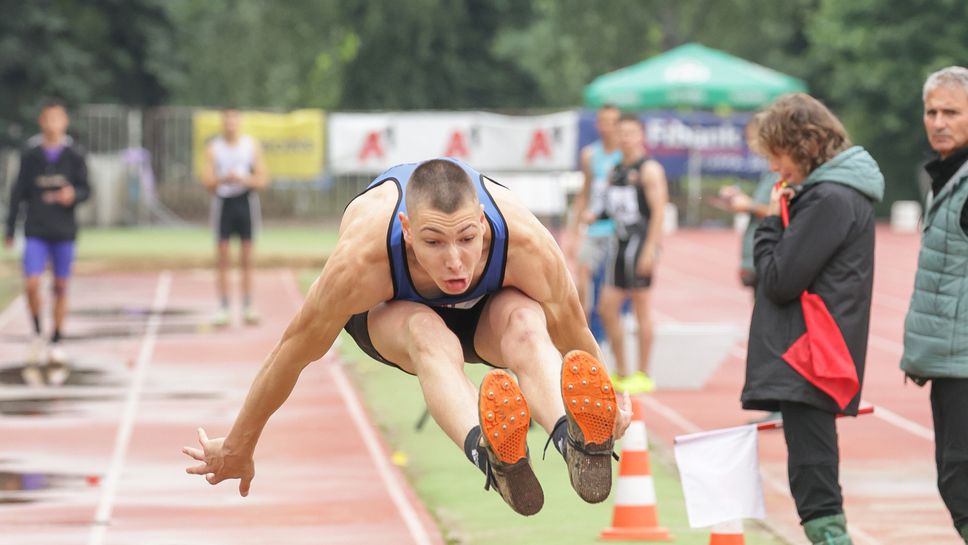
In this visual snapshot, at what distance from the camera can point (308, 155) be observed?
33.4 m

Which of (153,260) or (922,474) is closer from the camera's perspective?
(922,474)

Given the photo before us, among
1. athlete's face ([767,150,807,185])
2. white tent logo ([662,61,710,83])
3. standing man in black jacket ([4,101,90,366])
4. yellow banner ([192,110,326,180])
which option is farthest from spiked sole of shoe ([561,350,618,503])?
yellow banner ([192,110,326,180])

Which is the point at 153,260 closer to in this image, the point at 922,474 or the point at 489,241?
the point at 922,474

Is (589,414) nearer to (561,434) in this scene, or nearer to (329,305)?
(561,434)

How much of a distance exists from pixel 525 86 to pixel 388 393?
3773cm

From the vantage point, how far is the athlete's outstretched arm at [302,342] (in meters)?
6.39

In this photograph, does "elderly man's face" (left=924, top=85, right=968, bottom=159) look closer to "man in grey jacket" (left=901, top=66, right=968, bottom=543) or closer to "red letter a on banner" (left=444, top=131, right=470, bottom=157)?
"man in grey jacket" (left=901, top=66, right=968, bottom=543)

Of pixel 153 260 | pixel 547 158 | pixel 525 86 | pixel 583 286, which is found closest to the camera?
pixel 583 286

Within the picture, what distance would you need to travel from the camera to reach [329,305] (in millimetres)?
6406

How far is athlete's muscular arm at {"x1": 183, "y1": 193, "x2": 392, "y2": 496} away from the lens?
6.39 m

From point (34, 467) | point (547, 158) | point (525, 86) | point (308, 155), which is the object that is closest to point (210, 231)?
point (308, 155)

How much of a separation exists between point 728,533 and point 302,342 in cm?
198

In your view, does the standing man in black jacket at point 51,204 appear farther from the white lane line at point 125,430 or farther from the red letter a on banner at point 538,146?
the red letter a on banner at point 538,146

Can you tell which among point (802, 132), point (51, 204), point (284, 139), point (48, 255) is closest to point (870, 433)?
point (802, 132)
